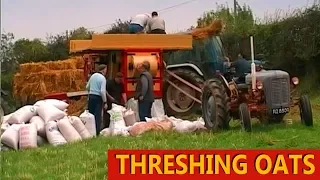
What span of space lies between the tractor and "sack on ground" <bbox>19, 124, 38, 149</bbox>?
7.38 ft

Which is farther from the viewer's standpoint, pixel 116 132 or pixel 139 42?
pixel 139 42

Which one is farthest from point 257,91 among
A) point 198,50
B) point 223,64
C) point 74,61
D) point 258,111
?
point 74,61

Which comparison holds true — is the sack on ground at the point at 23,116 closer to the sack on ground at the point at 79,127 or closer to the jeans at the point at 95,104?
the jeans at the point at 95,104

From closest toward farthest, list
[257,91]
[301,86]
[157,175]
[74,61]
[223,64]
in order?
[157,175]
[257,91]
[223,64]
[301,86]
[74,61]

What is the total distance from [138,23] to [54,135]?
3571 millimetres

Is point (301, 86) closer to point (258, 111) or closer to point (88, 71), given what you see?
point (88, 71)

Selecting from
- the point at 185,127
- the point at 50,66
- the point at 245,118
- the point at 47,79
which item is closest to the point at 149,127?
the point at 185,127

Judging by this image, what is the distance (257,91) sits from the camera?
8.23 m

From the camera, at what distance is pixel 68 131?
8281 mm

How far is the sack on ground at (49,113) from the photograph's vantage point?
884cm

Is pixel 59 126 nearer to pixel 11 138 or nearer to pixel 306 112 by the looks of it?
pixel 11 138

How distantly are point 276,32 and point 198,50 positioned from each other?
496 centimetres

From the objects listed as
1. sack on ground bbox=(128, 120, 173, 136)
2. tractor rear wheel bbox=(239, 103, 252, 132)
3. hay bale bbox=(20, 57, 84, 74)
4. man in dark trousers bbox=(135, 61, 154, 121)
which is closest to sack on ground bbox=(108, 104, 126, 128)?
sack on ground bbox=(128, 120, 173, 136)

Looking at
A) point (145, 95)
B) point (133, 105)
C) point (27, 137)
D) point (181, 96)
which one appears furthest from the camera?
point (181, 96)
